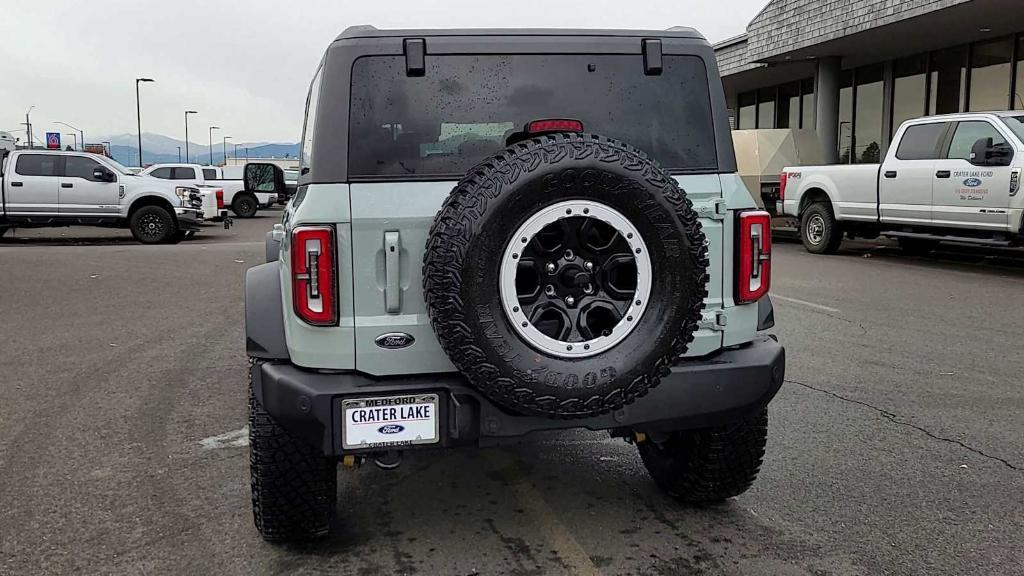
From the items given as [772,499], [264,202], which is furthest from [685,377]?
[264,202]

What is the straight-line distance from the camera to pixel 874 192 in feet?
43.6

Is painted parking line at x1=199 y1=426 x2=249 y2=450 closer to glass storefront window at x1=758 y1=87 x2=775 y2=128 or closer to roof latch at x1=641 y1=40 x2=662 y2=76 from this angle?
roof latch at x1=641 y1=40 x2=662 y2=76

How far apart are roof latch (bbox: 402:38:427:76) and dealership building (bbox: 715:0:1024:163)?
16.5m

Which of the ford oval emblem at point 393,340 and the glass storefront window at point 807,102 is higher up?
the glass storefront window at point 807,102

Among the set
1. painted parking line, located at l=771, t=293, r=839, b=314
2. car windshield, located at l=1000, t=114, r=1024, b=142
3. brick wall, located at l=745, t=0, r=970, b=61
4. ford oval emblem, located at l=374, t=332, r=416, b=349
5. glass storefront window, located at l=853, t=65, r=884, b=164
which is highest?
brick wall, located at l=745, t=0, r=970, b=61

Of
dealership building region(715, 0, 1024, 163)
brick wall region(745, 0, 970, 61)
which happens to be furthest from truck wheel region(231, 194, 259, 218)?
brick wall region(745, 0, 970, 61)

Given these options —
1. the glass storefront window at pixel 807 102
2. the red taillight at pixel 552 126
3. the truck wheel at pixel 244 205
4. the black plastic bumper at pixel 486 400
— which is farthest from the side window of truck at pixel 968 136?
the truck wheel at pixel 244 205

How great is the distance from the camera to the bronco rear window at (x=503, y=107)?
321cm

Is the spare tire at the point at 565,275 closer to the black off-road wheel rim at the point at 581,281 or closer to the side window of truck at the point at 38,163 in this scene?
the black off-road wheel rim at the point at 581,281

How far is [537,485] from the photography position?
4.08m

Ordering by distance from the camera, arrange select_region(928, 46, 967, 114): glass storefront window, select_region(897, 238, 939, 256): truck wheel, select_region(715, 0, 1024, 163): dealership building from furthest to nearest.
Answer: select_region(928, 46, 967, 114): glass storefront window → select_region(715, 0, 1024, 163): dealership building → select_region(897, 238, 939, 256): truck wheel

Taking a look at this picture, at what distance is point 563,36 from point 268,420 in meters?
1.79

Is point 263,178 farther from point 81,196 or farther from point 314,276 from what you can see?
point 81,196

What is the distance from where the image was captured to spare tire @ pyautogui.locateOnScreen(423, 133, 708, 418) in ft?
9.33
